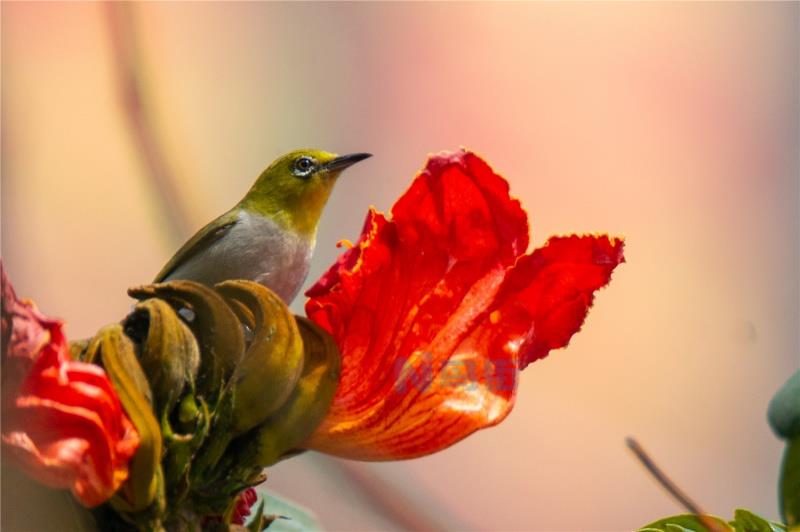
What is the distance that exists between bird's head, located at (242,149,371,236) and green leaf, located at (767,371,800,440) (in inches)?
29.9

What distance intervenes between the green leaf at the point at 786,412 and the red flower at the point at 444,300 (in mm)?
134

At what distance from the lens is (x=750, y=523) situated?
2.15ft

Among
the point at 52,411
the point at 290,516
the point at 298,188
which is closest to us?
the point at 52,411

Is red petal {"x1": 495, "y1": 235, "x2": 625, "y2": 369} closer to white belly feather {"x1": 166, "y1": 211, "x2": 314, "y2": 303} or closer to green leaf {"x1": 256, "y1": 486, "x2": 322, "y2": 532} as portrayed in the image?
green leaf {"x1": 256, "y1": 486, "x2": 322, "y2": 532}

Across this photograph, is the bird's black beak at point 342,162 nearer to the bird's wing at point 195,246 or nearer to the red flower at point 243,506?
the bird's wing at point 195,246

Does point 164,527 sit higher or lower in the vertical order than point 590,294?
lower

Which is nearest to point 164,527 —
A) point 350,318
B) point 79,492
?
point 79,492

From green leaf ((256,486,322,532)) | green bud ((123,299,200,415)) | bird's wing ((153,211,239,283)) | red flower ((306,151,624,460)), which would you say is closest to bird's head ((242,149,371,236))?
bird's wing ((153,211,239,283))

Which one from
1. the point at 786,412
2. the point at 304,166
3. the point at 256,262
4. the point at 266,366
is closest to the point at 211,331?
the point at 266,366

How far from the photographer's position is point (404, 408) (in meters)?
0.58

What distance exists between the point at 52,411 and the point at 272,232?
0.81m

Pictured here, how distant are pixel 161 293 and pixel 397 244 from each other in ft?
0.52

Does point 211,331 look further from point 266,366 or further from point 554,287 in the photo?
point 554,287

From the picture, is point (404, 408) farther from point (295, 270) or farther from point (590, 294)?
point (295, 270)
